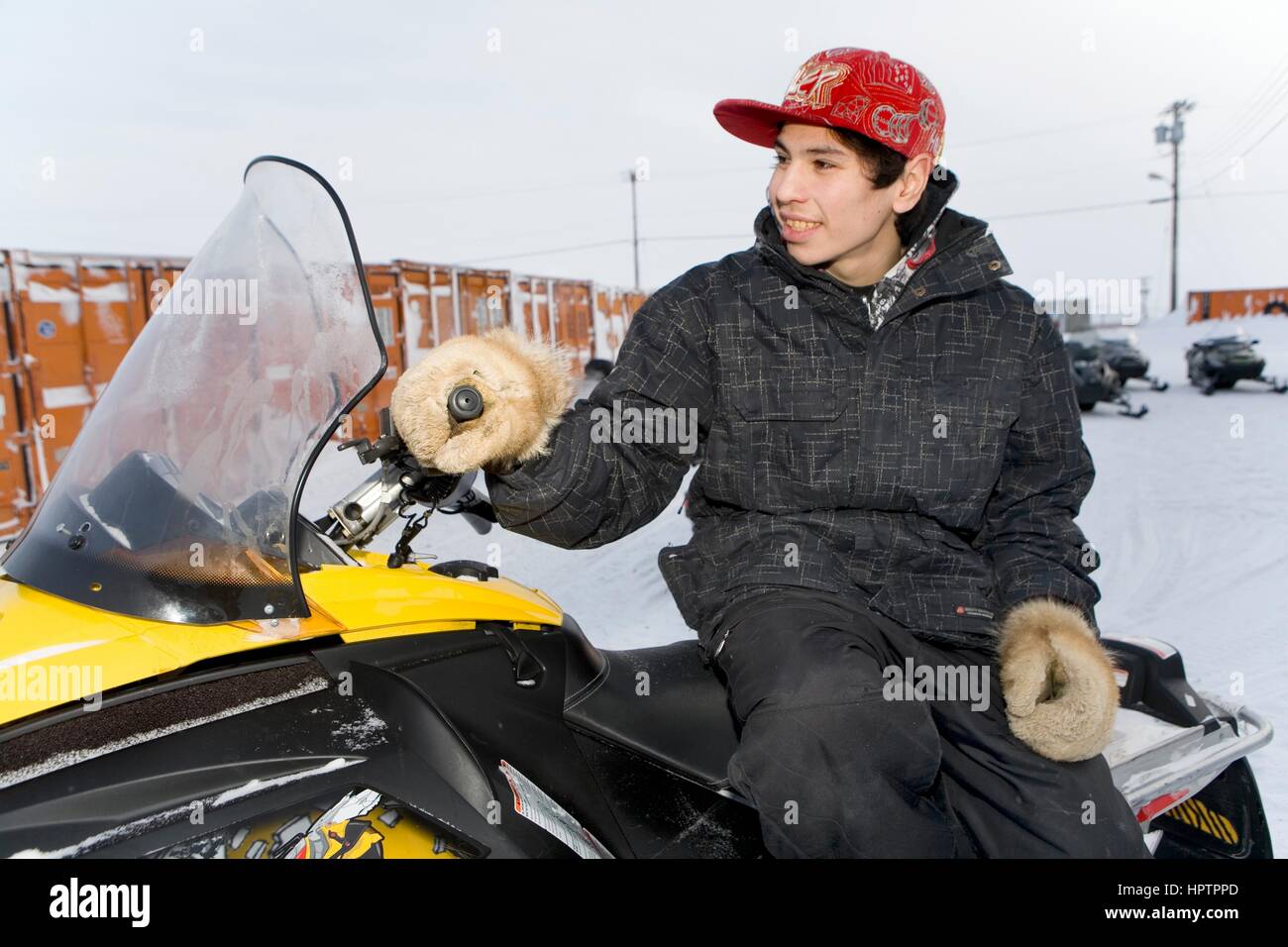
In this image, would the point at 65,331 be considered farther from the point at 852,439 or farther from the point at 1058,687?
the point at 1058,687

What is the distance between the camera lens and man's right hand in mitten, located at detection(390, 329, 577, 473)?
1.57 metres

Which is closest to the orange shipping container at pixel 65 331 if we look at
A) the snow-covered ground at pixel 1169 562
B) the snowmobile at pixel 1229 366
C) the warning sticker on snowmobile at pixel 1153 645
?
the snow-covered ground at pixel 1169 562

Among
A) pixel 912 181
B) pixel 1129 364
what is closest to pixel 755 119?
pixel 912 181

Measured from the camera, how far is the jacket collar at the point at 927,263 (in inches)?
81.6

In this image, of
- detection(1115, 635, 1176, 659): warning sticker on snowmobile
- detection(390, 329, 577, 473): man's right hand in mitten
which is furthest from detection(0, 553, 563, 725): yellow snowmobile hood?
detection(1115, 635, 1176, 659): warning sticker on snowmobile

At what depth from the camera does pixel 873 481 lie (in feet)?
6.51

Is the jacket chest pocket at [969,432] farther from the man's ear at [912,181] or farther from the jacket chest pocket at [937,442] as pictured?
the man's ear at [912,181]

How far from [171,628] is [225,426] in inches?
12.9

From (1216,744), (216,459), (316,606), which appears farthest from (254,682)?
(1216,744)

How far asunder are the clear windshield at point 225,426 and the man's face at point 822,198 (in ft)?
3.20

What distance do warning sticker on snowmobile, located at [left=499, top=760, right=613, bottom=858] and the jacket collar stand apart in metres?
1.19

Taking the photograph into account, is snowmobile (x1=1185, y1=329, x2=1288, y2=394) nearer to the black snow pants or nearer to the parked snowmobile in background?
the parked snowmobile in background

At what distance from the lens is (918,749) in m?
1.67
